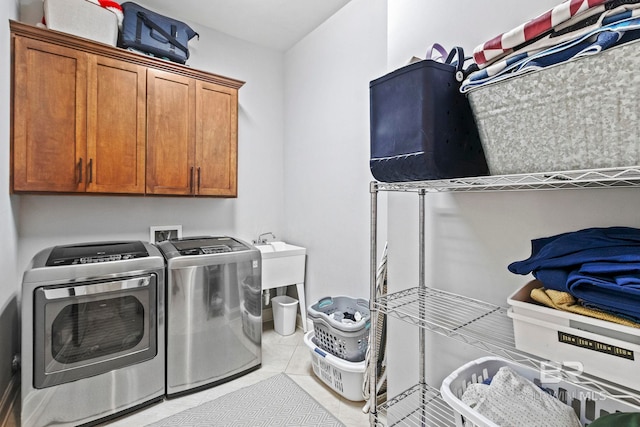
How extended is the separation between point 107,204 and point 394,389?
2255 mm

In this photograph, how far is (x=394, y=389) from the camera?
4.77 ft

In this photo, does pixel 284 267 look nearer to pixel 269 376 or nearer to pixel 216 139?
pixel 269 376

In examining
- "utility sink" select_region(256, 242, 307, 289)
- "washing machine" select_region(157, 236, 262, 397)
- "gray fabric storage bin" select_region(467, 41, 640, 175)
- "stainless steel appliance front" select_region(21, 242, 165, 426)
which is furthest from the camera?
"utility sink" select_region(256, 242, 307, 289)

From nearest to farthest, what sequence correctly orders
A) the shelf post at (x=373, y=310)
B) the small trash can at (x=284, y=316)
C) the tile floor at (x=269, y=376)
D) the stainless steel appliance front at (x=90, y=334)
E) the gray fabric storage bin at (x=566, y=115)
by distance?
the gray fabric storage bin at (x=566, y=115), the shelf post at (x=373, y=310), the stainless steel appliance front at (x=90, y=334), the tile floor at (x=269, y=376), the small trash can at (x=284, y=316)

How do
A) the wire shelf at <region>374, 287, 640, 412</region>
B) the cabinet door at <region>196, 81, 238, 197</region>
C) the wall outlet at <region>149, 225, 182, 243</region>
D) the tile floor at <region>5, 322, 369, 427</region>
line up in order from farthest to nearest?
1. the wall outlet at <region>149, 225, 182, 243</region>
2. the cabinet door at <region>196, 81, 238, 197</region>
3. the tile floor at <region>5, 322, 369, 427</region>
4. the wire shelf at <region>374, 287, 640, 412</region>

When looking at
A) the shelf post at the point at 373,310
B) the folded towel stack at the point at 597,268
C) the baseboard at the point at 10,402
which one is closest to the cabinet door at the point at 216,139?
the baseboard at the point at 10,402

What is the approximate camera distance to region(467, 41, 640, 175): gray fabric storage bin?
60 cm

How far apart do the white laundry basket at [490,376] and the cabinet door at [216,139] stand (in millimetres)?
2016

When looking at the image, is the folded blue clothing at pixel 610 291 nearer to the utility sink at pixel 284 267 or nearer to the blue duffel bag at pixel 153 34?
the utility sink at pixel 284 267

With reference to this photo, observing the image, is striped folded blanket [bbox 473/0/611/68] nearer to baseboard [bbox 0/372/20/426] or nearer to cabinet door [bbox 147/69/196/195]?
cabinet door [bbox 147/69/196/195]

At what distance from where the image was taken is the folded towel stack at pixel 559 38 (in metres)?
0.60

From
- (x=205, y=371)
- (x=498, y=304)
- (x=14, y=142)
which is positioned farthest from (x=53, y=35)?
(x=498, y=304)

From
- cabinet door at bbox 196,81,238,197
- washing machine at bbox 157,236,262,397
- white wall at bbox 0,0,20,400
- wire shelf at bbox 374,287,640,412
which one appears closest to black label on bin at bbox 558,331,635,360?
wire shelf at bbox 374,287,640,412

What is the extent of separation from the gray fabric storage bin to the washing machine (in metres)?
1.65
